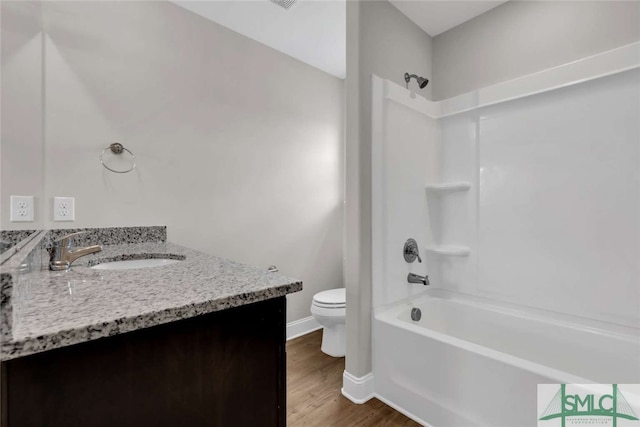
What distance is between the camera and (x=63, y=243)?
3.27 ft

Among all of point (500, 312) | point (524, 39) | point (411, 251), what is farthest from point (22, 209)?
point (524, 39)

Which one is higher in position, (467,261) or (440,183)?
(440,183)

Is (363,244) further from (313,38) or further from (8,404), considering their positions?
(313,38)

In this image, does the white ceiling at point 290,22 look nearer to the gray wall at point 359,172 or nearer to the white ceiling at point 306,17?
the white ceiling at point 306,17

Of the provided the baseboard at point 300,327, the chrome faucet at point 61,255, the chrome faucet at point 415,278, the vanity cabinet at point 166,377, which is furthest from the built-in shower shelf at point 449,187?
the chrome faucet at point 61,255

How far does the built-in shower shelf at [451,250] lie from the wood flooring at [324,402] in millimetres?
1052

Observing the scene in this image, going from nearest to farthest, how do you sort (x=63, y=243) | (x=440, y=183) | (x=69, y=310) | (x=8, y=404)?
(x=8, y=404)
(x=69, y=310)
(x=63, y=243)
(x=440, y=183)

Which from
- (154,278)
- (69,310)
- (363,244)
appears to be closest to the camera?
(69,310)

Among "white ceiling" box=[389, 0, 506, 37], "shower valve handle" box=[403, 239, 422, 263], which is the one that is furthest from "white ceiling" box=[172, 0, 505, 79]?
"shower valve handle" box=[403, 239, 422, 263]

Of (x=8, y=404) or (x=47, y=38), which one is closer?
(x=8, y=404)

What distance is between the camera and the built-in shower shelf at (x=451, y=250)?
2094 millimetres

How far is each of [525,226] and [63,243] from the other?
2.33m

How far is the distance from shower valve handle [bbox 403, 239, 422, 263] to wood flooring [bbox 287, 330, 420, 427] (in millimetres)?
881

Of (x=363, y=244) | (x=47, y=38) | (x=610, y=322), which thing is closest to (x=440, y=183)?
(x=363, y=244)
